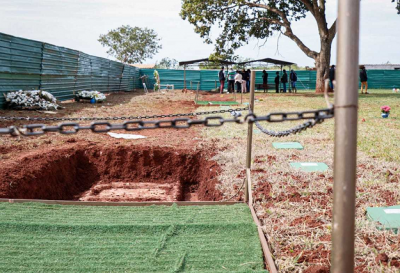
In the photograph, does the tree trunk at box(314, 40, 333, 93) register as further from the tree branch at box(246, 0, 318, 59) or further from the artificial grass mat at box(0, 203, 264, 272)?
the artificial grass mat at box(0, 203, 264, 272)

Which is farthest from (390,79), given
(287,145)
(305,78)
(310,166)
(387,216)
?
(387,216)

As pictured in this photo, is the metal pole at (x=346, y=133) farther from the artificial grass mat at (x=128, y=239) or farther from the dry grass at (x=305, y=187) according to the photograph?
the artificial grass mat at (x=128, y=239)

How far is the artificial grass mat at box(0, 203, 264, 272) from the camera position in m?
2.79

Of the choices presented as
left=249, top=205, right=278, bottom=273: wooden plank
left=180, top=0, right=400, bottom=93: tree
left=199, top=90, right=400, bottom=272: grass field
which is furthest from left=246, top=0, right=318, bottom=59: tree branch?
left=249, top=205, right=278, bottom=273: wooden plank

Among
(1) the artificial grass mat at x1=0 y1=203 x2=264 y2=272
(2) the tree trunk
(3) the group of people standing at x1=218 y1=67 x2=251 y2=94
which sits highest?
(2) the tree trunk

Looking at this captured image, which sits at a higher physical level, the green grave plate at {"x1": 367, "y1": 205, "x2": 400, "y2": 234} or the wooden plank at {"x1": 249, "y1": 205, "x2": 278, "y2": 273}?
the green grave plate at {"x1": 367, "y1": 205, "x2": 400, "y2": 234}

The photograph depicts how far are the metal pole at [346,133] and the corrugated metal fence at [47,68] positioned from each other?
1161 cm

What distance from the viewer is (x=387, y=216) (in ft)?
11.1

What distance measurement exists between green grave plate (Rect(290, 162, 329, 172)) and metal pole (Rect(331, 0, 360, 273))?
344 centimetres

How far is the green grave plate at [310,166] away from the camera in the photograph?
16.6ft

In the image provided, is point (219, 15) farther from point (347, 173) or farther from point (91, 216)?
point (347, 173)

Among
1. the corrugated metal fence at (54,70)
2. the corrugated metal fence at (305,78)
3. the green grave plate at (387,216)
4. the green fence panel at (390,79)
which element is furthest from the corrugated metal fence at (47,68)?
the green fence panel at (390,79)

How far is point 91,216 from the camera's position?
371 cm

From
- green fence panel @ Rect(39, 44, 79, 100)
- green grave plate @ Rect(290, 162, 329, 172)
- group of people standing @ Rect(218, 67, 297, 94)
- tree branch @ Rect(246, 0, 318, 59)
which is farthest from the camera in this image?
group of people standing @ Rect(218, 67, 297, 94)
